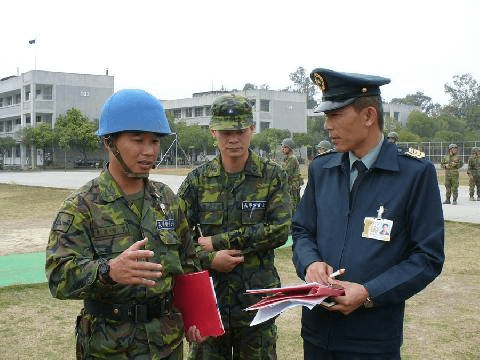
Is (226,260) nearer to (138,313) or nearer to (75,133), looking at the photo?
(138,313)

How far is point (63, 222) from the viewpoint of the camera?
2.35 metres

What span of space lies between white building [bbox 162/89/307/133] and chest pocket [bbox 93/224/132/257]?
65776 millimetres

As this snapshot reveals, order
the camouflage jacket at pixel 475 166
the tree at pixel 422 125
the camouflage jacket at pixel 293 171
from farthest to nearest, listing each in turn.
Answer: the tree at pixel 422 125, the camouflage jacket at pixel 475 166, the camouflage jacket at pixel 293 171

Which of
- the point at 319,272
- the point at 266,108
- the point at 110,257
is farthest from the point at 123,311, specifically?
the point at 266,108

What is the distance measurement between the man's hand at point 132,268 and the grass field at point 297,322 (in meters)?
2.80

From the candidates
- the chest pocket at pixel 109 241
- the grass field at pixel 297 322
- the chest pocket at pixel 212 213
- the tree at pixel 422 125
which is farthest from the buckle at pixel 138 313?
the tree at pixel 422 125

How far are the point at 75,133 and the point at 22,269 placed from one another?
44.9m

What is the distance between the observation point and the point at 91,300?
2459 mm

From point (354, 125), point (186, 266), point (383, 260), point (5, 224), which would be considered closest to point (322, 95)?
point (354, 125)

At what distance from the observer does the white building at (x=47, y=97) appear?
57.8 metres

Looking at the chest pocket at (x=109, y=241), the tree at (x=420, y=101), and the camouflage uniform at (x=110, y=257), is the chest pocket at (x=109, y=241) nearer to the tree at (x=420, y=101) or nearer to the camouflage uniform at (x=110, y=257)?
the camouflage uniform at (x=110, y=257)

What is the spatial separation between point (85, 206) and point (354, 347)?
131 cm

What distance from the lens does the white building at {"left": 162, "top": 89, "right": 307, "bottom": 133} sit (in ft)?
227

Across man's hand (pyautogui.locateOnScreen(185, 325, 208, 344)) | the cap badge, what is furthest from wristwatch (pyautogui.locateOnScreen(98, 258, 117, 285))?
the cap badge
